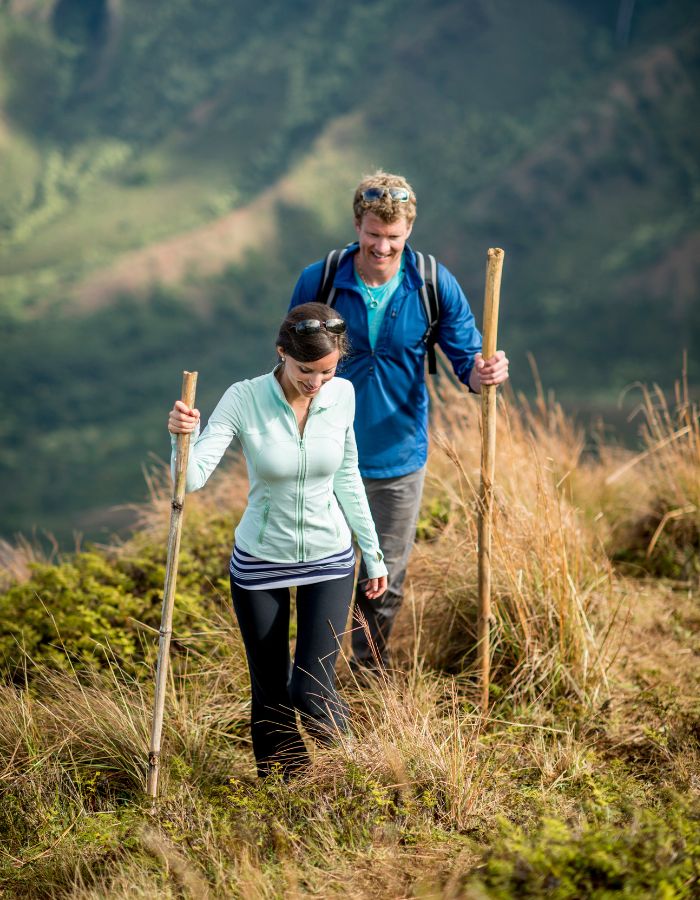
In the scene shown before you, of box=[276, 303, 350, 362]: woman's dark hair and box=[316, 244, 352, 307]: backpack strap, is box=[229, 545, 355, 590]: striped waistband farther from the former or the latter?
box=[316, 244, 352, 307]: backpack strap

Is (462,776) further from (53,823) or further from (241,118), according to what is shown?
(241,118)

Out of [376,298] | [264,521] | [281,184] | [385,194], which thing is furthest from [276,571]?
[281,184]

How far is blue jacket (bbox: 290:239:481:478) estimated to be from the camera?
135 inches

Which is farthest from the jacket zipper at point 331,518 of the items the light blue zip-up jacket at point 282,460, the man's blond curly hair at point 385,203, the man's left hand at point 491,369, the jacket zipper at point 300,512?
the man's blond curly hair at point 385,203

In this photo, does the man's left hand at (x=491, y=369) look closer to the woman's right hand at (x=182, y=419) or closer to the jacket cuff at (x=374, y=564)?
the jacket cuff at (x=374, y=564)

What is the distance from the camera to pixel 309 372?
111 inches

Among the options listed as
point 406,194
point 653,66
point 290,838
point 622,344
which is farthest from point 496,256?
point 653,66

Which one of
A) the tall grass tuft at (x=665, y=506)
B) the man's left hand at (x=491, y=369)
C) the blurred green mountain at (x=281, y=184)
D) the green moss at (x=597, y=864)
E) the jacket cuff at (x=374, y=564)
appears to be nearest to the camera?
the green moss at (x=597, y=864)

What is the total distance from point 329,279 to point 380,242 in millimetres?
275

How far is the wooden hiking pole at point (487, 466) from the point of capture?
329 cm

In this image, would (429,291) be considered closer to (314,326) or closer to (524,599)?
(314,326)

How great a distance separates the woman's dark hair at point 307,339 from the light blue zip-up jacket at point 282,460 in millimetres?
152

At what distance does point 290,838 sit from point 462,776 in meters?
0.58

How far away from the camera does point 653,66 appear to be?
130 feet
